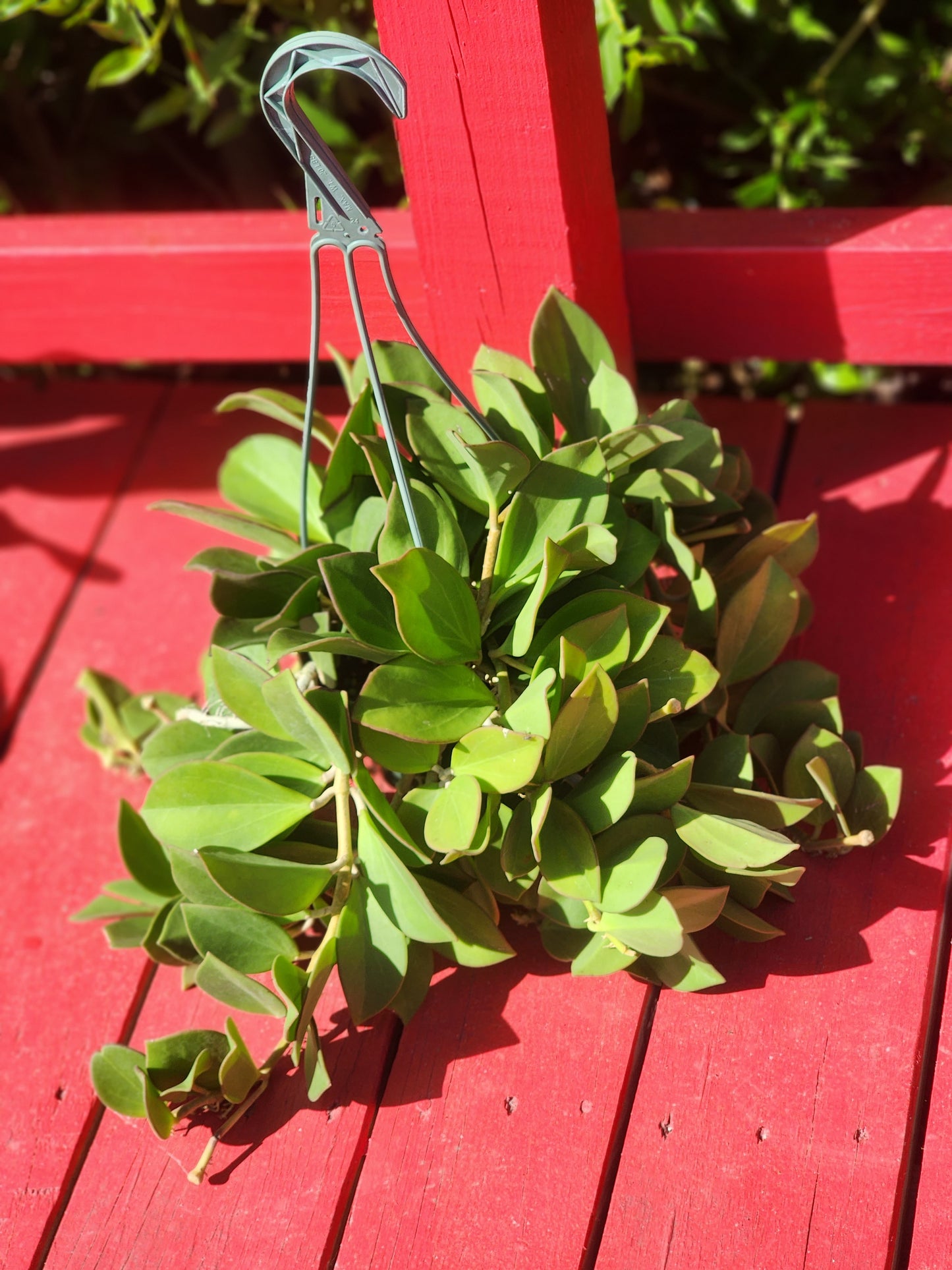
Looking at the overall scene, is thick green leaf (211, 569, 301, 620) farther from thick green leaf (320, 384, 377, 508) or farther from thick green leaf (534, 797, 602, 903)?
thick green leaf (534, 797, 602, 903)

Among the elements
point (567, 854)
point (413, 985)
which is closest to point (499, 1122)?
point (413, 985)

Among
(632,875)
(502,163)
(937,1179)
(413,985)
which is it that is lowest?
(937,1179)

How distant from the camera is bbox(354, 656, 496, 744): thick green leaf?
0.82m

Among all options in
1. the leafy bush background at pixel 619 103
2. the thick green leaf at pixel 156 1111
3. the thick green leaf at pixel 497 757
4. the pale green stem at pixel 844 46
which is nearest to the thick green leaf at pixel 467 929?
the thick green leaf at pixel 497 757

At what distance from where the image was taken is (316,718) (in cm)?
78

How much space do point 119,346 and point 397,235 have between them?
417mm

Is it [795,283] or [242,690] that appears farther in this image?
[795,283]

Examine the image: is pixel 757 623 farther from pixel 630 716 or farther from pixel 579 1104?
pixel 579 1104

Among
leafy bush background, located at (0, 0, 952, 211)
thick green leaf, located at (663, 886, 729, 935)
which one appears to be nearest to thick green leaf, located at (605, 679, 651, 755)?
thick green leaf, located at (663, 886, 729, 935)

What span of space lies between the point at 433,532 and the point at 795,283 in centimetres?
53

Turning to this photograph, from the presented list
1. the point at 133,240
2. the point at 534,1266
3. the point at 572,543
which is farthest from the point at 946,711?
the point at 133,240

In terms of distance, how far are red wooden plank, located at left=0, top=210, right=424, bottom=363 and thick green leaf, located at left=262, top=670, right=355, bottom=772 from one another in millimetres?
482

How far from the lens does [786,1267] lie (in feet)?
2.59

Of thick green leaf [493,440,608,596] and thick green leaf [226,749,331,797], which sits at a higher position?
thick green leaf [493,440,608,596]
